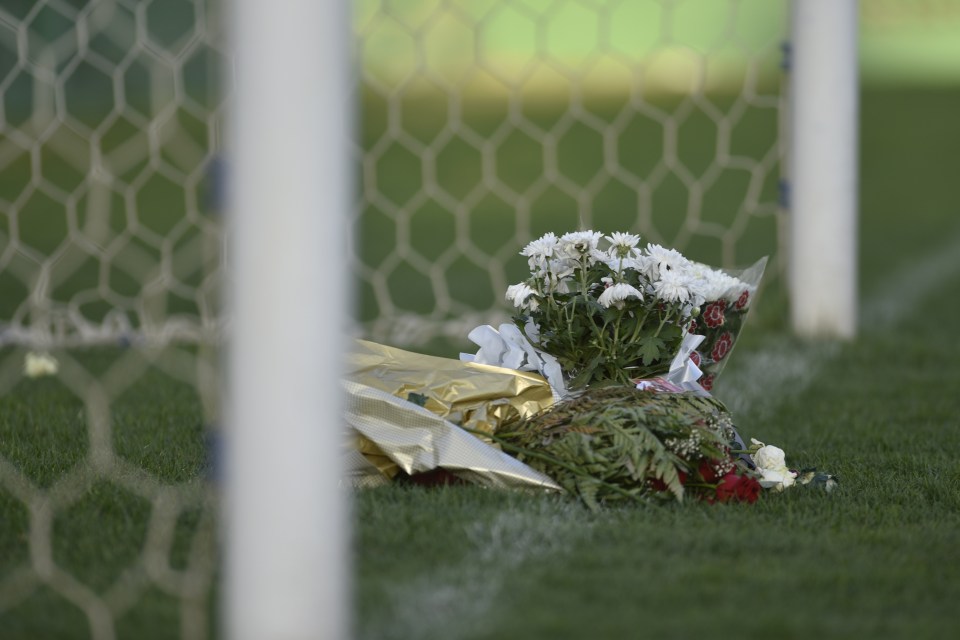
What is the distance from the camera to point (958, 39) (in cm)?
1700

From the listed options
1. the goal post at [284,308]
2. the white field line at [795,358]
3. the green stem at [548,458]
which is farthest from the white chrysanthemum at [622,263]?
the goal post at [284,308]

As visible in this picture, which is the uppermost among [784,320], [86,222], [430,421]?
[86,222]

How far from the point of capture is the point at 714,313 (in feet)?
7.60

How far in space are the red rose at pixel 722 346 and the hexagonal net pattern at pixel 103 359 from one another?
930 mm

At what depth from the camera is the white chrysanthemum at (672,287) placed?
7.04 ft

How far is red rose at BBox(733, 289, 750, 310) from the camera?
234cm

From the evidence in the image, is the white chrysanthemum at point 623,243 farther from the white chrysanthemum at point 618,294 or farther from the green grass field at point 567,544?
the green grass field at point 567,544

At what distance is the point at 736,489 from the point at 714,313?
438mm

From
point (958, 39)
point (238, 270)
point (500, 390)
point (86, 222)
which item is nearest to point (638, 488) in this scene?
point (500, 390)

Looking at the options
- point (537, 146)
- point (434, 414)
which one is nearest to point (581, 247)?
point (434, 414)

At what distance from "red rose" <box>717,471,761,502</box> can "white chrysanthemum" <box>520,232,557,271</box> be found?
52 cm

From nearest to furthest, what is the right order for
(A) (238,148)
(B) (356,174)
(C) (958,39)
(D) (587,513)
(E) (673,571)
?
1. (A) (238,148)
2. (E) (673,571)
3. (D) (587,513)
4. (B) (356,174)
5. (C) (958,39)

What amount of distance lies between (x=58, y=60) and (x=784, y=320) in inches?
186

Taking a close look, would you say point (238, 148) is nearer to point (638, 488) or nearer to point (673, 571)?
point (673, 571)
